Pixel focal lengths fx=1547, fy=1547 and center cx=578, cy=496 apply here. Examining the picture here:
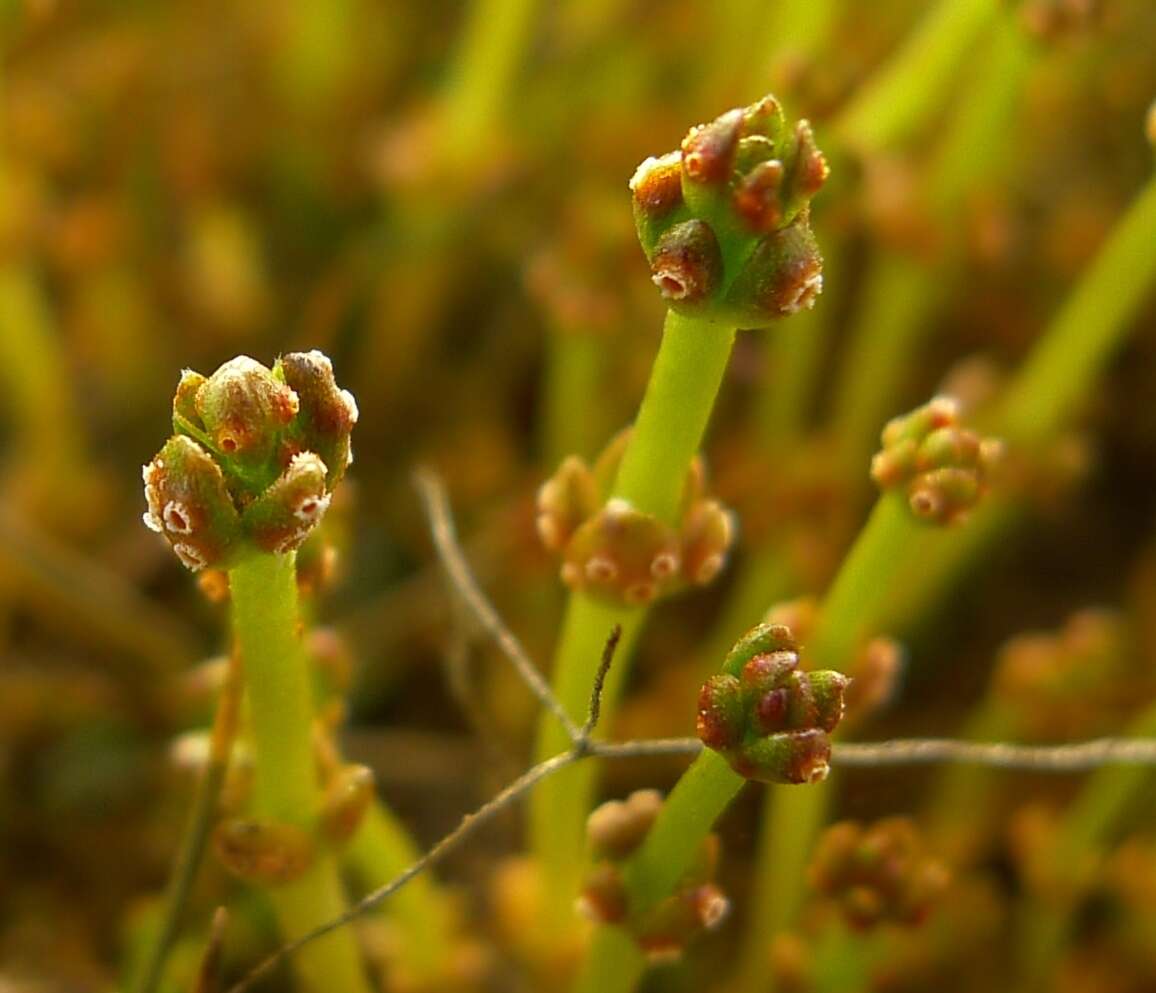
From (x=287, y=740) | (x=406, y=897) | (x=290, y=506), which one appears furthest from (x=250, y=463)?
(x=406, y=897)

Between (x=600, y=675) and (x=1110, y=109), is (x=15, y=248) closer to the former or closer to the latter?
(x=600, y=675)

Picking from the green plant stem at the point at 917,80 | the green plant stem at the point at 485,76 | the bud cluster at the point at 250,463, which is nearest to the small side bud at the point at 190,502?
the bud cluster at the point at 250,463

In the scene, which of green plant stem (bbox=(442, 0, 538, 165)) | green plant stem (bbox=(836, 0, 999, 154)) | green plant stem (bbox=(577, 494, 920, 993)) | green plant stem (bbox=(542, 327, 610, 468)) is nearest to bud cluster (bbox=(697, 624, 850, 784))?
green plant stem (bbox=(577, 494, 920, 993))

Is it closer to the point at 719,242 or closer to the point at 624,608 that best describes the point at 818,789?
the point at 624,608

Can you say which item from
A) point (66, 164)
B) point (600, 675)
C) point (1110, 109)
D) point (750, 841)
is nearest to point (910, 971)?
point (750, 841)

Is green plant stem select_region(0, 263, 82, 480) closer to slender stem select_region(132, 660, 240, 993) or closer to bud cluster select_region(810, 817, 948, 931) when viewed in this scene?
slender stem select_region(132, 660, 240, 993)

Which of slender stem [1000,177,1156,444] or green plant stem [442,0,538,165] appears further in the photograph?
green plant stem [442,0,538,165]
